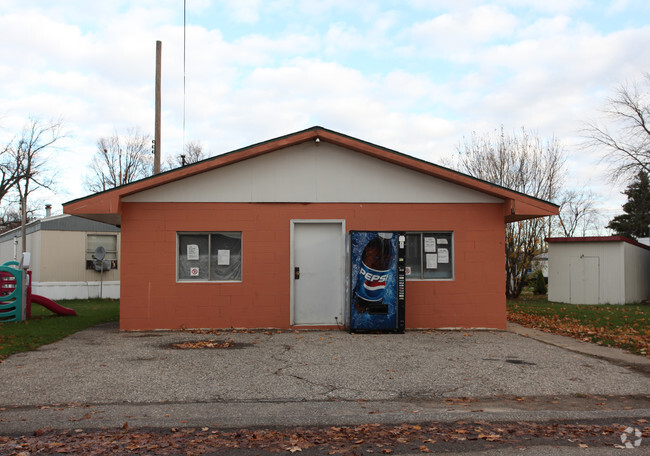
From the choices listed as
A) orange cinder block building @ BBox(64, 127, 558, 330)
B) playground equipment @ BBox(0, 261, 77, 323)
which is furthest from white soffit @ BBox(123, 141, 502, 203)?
playground equipment @ BBox(0, 261, 77, 323)

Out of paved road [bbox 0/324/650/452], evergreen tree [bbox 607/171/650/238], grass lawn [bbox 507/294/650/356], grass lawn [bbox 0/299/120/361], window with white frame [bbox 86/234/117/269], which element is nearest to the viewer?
paved road [bbox 0/324/650/452]

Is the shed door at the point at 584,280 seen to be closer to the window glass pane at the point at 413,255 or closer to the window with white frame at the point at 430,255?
the window with white frame at the point at 430,255

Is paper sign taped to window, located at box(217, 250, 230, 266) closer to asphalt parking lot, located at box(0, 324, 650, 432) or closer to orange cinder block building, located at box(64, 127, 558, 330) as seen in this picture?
orange cinder block building, located at box(64, 127, 558, 330)

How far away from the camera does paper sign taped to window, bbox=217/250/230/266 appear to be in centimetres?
1294

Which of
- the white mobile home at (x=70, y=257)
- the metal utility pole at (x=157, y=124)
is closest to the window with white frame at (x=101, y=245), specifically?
the white mobile home at (x=70, y=257)

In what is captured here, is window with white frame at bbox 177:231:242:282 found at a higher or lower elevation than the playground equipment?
higher

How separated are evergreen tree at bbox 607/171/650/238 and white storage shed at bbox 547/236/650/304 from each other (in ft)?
102

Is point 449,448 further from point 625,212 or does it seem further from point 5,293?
point 625,212

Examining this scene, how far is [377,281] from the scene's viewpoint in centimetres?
1209

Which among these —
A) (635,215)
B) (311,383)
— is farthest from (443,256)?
(635,215)

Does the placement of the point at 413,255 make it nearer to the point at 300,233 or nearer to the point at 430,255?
the point at 430,255

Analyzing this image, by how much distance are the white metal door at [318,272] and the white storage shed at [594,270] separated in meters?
13.3

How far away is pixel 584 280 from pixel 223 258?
15786mm

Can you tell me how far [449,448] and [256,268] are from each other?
827 centimetres
